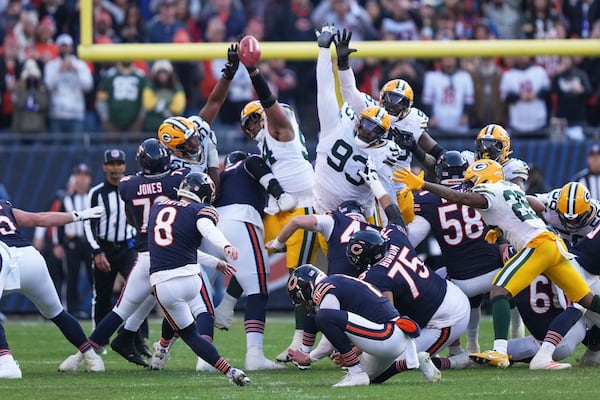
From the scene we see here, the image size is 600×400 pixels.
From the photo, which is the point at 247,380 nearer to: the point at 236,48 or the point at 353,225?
the point at 353,225

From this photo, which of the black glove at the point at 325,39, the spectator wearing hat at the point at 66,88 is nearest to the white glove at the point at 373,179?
the black glove at the point at 325,39

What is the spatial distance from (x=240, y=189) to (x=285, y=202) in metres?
0.42

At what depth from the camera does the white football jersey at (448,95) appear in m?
15.5

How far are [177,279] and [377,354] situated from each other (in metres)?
1.50

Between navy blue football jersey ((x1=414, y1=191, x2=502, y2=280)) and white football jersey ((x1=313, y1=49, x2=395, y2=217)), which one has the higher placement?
white football jersey ((x1=313, y1=49, x2=395, y2=217))

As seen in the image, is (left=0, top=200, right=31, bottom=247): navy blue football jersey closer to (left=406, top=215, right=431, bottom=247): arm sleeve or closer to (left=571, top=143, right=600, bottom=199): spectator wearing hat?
(left=406, top=215, right=431, bottom=247): arm sleeve

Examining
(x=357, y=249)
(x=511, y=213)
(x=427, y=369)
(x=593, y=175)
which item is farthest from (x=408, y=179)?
(x=593, y=175)

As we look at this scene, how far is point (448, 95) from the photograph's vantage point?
1559 cm

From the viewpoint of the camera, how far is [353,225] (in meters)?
9.14

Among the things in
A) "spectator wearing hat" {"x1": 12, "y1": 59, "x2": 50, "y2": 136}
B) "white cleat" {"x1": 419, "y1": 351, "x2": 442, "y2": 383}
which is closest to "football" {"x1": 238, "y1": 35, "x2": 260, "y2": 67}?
"white cleat" {"x1": 419, "y1": 351, "x2": 442, "y2": 383}

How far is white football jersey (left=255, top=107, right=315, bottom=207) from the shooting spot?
10008 millimetres

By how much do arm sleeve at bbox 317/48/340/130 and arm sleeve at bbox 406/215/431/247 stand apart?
0.99 metres

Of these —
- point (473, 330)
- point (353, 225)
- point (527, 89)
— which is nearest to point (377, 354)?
point (353, 225)

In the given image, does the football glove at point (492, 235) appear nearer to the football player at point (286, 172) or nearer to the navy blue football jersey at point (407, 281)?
the navy blue football jersey at point (407, 281)
